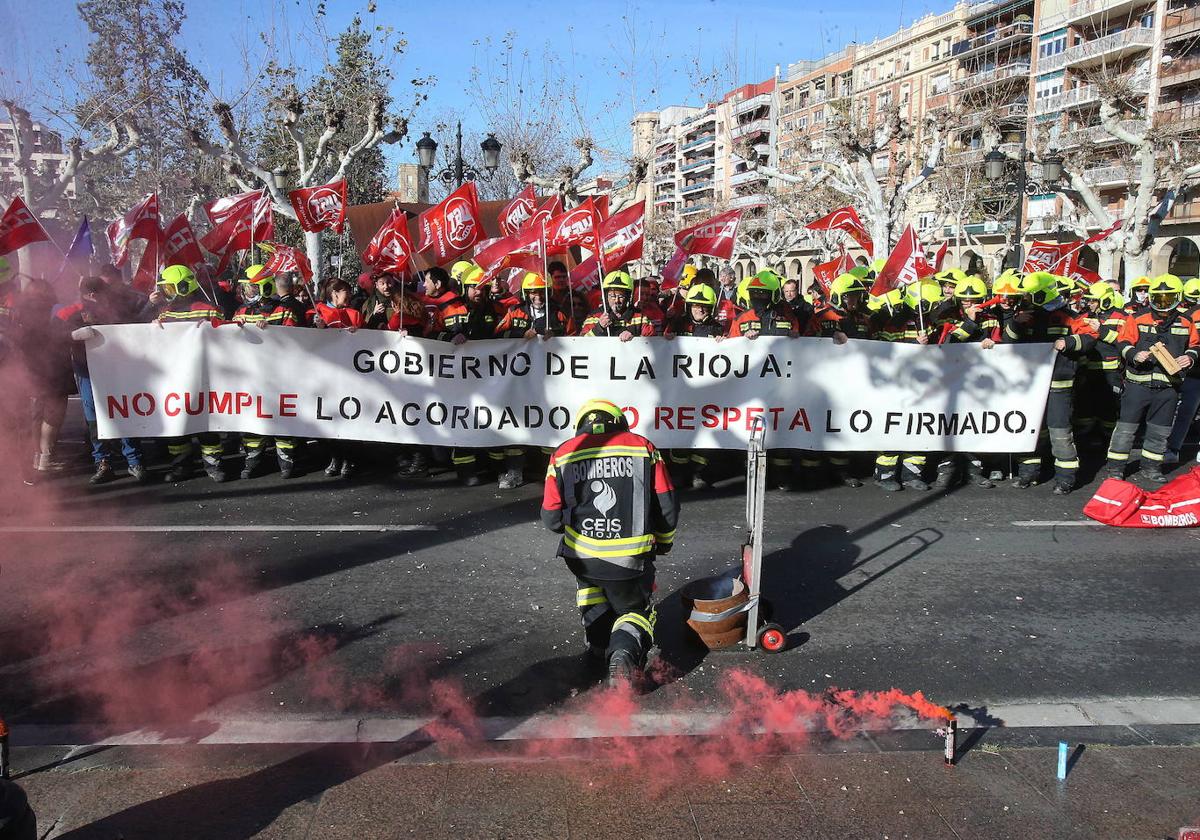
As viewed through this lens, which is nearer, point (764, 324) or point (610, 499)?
point (610, 499)

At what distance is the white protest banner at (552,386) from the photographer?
28.5 ft

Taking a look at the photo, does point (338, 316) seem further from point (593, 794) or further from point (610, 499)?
point (593, 794)

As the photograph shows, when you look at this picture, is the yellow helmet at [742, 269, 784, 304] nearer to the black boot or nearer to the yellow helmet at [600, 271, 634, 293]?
the yellow helmet at [600, 271, 634, 293]

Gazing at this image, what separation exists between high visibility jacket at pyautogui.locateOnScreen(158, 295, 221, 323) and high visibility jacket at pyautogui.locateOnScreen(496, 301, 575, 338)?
282 centimetres

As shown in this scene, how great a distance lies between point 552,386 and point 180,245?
4.52 meters

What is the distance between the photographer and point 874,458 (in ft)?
32.4

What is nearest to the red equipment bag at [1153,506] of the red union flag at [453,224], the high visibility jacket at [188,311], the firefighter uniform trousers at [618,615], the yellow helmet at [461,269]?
the firefighter uniform trousers at [618,615]

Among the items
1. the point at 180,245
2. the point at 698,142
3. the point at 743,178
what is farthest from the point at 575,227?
the point at 698,142

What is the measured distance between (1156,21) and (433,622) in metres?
50.4

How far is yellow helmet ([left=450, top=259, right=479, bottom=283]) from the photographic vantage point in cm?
1082

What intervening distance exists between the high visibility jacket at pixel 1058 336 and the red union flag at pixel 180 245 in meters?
8.71

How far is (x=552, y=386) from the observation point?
8.73m

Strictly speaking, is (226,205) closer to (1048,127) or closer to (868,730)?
(868,730)

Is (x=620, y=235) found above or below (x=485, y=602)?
above
